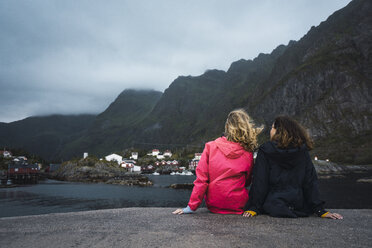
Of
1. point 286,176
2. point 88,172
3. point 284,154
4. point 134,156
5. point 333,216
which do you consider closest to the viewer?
point 284,154

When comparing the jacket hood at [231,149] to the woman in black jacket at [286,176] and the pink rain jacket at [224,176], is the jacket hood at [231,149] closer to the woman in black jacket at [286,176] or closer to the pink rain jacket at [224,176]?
the pink rain jacket at [224,176]

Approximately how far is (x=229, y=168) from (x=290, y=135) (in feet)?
4.45

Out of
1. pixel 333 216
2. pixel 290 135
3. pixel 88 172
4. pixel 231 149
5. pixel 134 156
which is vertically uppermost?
pixel 290 135

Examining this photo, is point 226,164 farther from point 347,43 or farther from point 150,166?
point 347,43

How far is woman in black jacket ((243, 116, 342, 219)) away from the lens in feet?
15.8

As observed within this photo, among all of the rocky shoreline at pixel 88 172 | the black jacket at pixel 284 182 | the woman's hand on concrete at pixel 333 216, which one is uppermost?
the black jacket at pixel 284 182

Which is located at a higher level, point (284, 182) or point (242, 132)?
point (242, 132)

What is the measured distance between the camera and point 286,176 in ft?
16.1

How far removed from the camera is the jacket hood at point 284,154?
4.76 m

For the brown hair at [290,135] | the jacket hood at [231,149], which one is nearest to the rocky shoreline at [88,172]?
the jacket hood at [231,149]

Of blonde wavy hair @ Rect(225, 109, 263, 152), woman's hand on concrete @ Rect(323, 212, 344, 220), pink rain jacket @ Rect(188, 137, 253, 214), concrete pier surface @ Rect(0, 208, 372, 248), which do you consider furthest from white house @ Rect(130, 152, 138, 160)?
woman's hand on concrete @ Rect(323, 212, 344, 220)

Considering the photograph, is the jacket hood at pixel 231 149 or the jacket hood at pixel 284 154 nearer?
the jacket hood at pixel 284 154

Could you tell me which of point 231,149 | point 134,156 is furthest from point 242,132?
point 134,156

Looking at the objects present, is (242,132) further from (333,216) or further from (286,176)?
(333,216)
